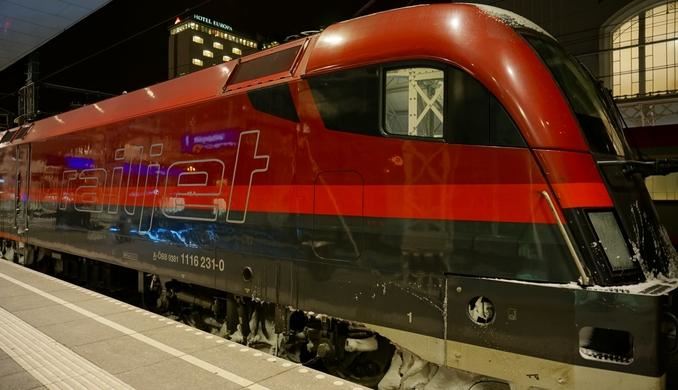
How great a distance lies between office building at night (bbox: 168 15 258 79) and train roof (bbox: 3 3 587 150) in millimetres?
47837

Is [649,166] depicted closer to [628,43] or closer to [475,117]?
[475,117]

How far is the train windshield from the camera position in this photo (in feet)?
11.2

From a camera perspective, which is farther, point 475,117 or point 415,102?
point 415,102

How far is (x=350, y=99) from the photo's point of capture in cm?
384

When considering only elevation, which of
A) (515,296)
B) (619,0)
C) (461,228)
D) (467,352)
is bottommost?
(467,352)

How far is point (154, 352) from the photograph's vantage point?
450 cm

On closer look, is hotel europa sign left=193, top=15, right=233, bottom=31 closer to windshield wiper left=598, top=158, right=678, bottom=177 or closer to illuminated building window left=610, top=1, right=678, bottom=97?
illuminated building window left=610, top=1, right=678, bottom=97

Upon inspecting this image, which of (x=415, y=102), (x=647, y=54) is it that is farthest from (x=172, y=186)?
(x=647, y=54)

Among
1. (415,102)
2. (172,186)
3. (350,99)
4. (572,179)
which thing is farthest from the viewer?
Result: (172,186)

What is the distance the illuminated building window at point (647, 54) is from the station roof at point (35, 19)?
16369 millimetres

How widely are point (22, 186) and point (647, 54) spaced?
19.0 metres

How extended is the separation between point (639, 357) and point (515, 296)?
72 centimetres

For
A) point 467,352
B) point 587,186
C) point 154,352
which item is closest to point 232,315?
point 154,352

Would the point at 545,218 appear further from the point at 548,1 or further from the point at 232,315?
the point at 548,1
